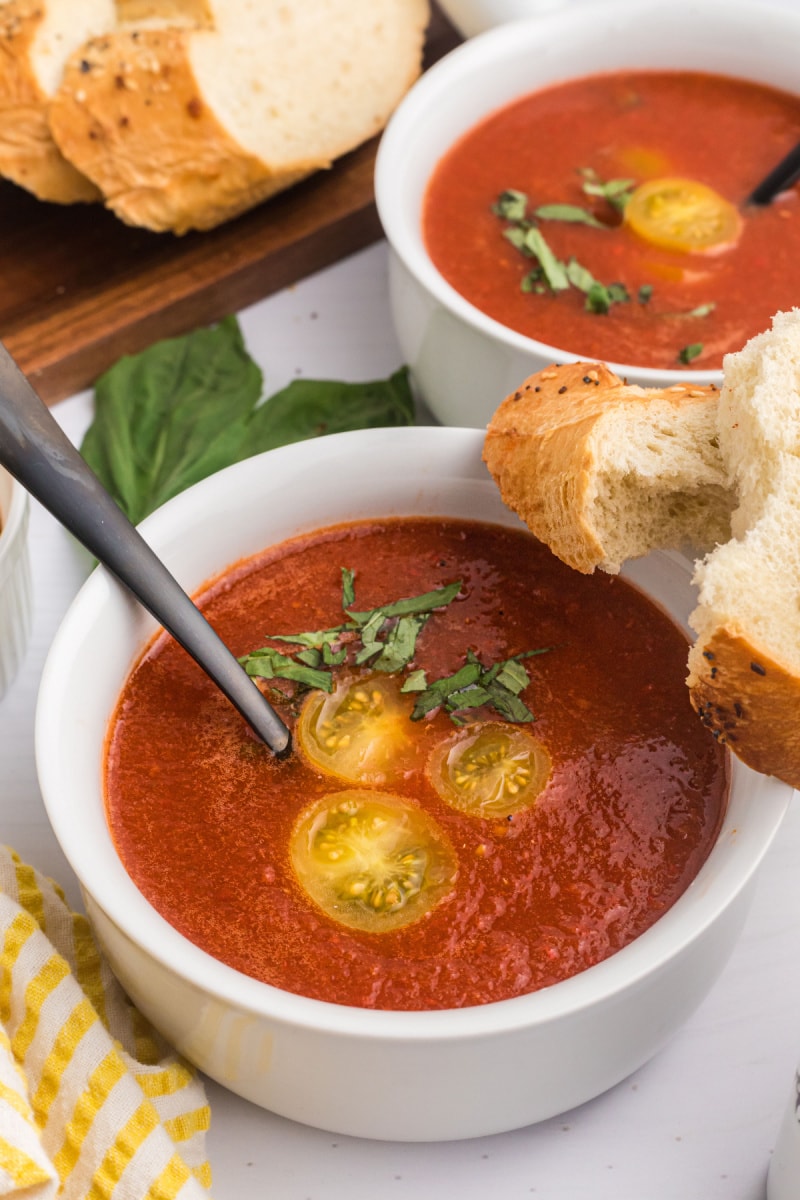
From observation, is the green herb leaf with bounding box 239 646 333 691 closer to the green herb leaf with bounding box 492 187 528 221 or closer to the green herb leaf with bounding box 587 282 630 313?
the green herb leaf with bounding box 587 282 630 313

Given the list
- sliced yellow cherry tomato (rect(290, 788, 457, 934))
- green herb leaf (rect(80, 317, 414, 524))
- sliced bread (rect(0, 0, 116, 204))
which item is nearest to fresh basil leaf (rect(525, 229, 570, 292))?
green herb leaf (rect(80, 317, 414, 524))

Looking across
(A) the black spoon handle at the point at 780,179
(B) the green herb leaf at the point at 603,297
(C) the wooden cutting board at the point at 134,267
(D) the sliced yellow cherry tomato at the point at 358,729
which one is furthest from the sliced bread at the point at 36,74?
(D) the sliced yellow cherry tomato at the point at 358,729

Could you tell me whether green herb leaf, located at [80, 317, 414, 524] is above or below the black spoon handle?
below

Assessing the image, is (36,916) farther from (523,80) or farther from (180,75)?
(523,80)

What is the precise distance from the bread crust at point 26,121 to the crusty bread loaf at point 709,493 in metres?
1.44

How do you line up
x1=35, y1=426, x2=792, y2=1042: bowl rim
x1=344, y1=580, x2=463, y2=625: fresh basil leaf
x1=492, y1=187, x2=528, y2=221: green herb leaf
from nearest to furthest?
x1=35, y1=426, x2=792, y2=1042: bowl rim
x1=344, y1=580, x2=463, y2=625: fresh basil leaf
x1=492, y1=187, x2=528, y2=221: green herb leaf

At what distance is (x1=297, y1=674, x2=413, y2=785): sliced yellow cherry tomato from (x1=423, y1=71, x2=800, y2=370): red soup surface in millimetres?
932

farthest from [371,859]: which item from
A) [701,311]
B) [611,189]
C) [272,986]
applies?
[611,189]

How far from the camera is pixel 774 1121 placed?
7.04ft

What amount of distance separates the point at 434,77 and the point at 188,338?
0.78m

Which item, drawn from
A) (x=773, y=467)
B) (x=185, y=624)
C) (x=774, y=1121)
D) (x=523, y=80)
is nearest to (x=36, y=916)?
(x=185, y=624)

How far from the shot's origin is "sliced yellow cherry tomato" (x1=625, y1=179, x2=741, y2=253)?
10.1ft

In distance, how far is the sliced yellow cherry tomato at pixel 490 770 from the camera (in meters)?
2.13

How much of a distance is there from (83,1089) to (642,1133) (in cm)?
81
